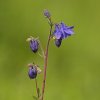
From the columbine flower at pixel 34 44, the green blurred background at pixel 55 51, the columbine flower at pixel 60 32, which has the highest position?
the green blurred background at pixel 55 51

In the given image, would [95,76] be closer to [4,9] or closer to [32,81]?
[32,81]

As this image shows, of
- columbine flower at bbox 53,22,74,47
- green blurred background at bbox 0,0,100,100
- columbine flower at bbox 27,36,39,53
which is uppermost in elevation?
green blurred background at bbox 0,0,100,100

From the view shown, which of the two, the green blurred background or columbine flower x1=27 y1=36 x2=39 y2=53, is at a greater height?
the green blurred background

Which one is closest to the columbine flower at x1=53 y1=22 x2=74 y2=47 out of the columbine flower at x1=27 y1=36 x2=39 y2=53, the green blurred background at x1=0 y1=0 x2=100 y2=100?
the columbine flower at x1=27 y1=36 x2=39 y2=53

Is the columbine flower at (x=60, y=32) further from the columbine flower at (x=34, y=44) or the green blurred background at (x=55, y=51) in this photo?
the green blurred background at (x=55, y=51)

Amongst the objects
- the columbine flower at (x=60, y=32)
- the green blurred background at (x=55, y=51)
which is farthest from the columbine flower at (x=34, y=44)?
the green blurred background at (x=55, y=51)

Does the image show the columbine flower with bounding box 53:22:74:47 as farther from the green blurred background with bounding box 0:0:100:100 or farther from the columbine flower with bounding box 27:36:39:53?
the green blurred background with bounding box 0:0:100:100

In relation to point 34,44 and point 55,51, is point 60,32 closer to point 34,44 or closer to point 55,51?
point 34,44

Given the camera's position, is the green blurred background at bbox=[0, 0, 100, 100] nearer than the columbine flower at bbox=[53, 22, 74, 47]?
No
